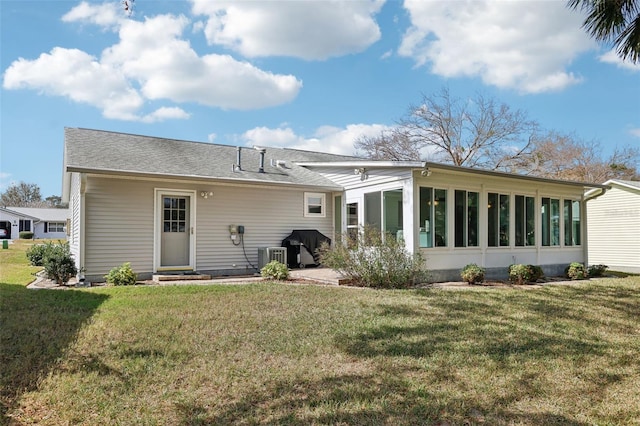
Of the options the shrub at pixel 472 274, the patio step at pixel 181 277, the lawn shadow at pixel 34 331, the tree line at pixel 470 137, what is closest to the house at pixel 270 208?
the patio step at pixel 181 277

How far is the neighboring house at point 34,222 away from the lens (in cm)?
4425

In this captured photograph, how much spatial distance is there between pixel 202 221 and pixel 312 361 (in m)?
7.72

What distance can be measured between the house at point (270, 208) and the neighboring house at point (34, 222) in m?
38.5

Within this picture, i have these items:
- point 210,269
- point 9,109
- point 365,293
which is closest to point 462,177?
point 365,293

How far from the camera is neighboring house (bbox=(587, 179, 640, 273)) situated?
16.5 meters

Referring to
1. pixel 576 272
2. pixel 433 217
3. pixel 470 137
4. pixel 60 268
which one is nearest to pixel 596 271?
pixel 576 272

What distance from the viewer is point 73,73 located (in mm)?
7508

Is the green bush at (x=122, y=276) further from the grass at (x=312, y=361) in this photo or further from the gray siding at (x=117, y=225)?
the grass at (x=312, y=361)

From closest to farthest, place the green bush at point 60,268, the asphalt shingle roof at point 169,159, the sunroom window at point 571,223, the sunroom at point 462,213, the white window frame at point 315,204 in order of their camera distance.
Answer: the green bush at point 60,268 → the asphalt shingle roof at point 169,159 → the sunroom at point 462,213 → the white window frame at point 315,204 → the sunroom window at point 571,223

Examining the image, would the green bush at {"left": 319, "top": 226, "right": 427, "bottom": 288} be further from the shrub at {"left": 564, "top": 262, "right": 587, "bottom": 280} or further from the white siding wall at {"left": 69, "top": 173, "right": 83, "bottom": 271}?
the white siding wall at {"left": 69, "top": 173, "right": 83, "bottom": 271}

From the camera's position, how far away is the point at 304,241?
1263 cm

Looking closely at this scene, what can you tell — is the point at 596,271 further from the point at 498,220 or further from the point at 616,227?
the point at 616,227

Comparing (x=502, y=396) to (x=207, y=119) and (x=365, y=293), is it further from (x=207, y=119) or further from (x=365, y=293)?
(x=207, y=119)

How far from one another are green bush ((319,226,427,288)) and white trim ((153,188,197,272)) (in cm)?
374
